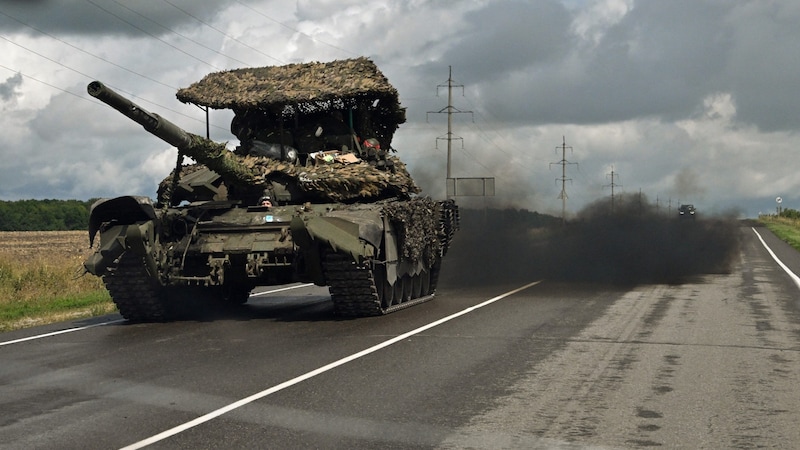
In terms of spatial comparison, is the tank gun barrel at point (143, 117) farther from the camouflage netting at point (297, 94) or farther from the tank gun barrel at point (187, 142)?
the camouflage netting at point (297, 94)

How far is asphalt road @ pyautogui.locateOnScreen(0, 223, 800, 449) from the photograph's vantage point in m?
7.21

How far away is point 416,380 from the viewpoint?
939 centimetres

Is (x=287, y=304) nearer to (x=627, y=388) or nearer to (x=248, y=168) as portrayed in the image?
(x=248, y=168)

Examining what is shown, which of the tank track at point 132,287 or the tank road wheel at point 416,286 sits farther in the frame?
the tank road wheel at point 416,286

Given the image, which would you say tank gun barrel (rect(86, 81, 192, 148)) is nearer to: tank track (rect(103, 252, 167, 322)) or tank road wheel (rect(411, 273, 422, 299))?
tank track (rect(103, 252, 167, 322))

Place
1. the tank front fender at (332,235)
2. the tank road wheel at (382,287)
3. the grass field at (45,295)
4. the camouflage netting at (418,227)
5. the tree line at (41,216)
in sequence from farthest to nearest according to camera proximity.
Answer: the tree line at (41,216), the grass field at (45,295), the camouflage netting at (418,227), the tank road wheel at (382,287), the tank front fender at (332,235)

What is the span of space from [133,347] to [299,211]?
3711mm

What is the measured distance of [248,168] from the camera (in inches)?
632

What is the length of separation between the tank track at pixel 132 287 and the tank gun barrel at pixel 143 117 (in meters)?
2.17

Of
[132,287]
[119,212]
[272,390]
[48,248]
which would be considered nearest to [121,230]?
[119,212]

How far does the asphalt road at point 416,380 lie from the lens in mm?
7207

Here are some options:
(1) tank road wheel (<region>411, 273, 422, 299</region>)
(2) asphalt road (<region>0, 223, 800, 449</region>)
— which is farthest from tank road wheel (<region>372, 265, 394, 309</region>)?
(1) tank road wheel (<region>411, 273, 422, 299</region>)

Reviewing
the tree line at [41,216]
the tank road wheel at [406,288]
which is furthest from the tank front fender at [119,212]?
the tree line at [41,216]

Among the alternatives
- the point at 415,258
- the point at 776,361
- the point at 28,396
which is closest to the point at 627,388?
the point at 776,361
